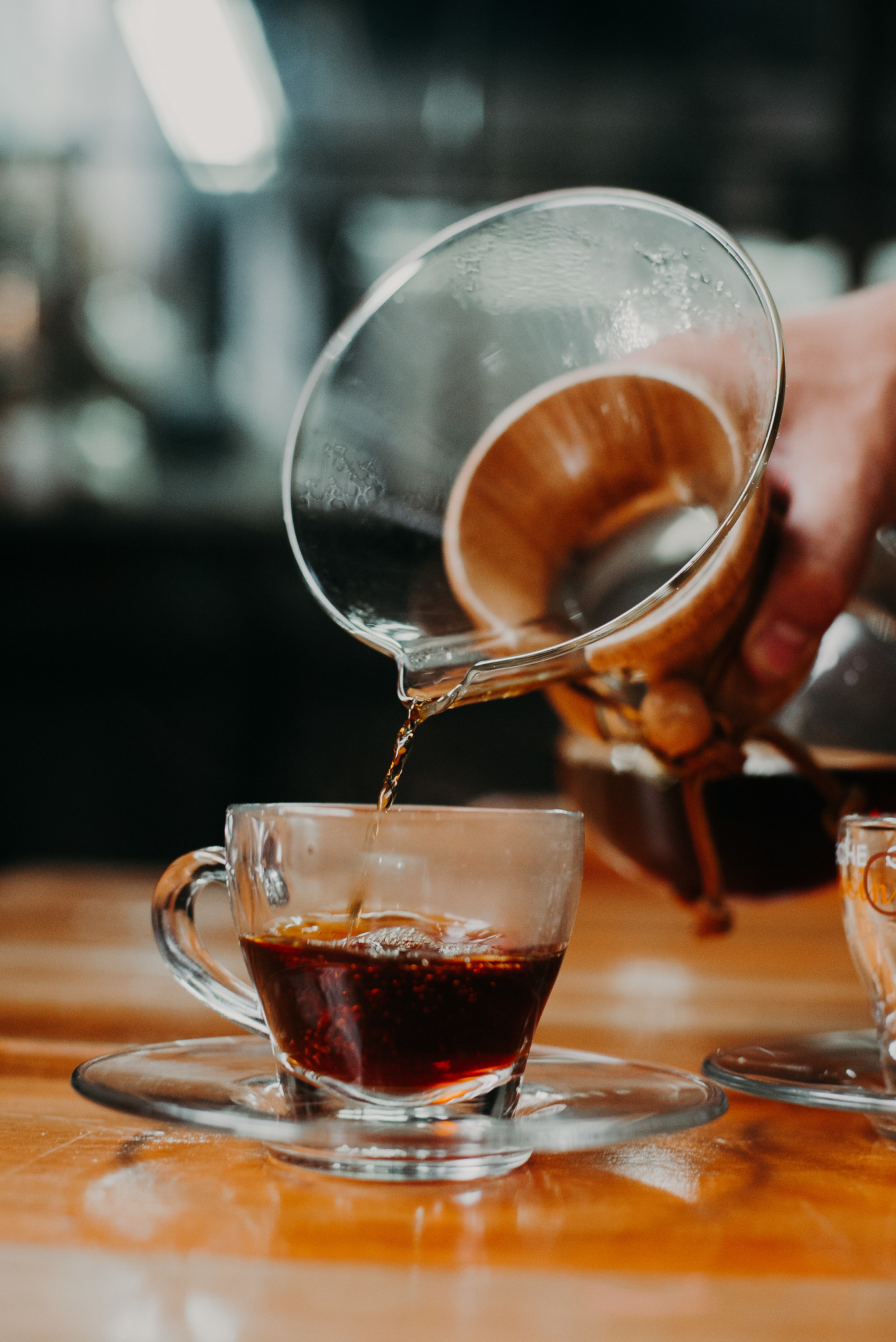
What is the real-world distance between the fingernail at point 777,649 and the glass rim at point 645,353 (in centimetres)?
7

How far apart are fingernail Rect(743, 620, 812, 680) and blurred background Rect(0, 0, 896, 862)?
2316 millimetres

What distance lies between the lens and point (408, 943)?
1.46 ft

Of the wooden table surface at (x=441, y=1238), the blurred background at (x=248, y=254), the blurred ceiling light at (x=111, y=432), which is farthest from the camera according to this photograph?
the blurred ceiling light at (x=111, y=432)

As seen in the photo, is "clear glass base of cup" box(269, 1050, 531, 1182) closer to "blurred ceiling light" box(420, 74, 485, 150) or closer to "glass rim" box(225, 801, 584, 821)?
"glass rim" box(225, 801, 584, 821)

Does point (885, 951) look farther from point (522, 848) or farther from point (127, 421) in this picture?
point (127, 421)

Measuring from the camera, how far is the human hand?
572mm

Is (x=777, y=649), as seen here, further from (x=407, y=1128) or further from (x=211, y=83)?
(x=211, y=83)

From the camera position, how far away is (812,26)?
3.06m

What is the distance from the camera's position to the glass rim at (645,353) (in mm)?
474

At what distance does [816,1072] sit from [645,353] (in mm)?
326

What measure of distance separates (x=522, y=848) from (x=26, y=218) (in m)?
3.16

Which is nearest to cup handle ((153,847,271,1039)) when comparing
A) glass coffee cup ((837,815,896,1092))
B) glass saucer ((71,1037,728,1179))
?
glass saucer ((71,1037,728,1179))

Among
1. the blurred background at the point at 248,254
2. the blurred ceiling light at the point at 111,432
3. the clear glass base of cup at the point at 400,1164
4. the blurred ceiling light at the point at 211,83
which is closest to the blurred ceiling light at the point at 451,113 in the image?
the blurred background at the point at 248,254

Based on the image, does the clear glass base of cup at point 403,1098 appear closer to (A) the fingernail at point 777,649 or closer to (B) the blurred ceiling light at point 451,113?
(A) the fingernail at point 777,649
